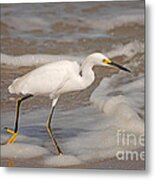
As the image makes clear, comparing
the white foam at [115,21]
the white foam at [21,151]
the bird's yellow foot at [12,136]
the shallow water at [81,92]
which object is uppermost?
the white foam at [115,21]

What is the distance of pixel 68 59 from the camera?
81.6 inches

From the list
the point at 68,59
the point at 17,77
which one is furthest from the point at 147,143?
the point at 17,77

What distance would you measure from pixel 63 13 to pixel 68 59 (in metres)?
0.18

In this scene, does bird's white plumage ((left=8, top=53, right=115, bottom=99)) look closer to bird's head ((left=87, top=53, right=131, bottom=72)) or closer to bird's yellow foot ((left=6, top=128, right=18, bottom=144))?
bird's head ((left=87, top=53, right=131, bottom=72))

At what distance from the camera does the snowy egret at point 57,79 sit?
2.05m

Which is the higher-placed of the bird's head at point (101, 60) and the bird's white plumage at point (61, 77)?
the bird's head at point (101, 60)

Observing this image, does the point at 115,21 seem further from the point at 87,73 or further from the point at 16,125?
the point at 16,125

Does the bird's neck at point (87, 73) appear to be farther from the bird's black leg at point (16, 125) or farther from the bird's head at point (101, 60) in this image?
the bird's black leg at point (16, 125)

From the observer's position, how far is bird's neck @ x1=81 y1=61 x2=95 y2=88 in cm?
205

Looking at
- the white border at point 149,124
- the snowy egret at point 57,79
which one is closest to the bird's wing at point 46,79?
the snowy egret at point 57,79

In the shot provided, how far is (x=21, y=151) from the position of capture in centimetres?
210

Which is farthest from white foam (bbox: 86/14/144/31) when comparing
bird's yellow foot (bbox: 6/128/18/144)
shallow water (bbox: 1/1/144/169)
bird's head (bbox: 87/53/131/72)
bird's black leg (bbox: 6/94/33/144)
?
bird's yellow foot (bbox: 6/128/18/144)

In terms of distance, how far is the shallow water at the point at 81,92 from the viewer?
2.02 m

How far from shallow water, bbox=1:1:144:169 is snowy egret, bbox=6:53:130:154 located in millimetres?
22
